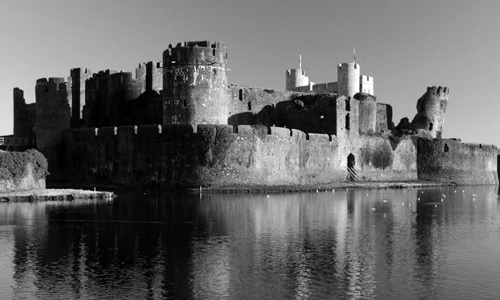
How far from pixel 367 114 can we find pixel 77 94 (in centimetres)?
2236

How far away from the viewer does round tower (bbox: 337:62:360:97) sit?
6419 cm

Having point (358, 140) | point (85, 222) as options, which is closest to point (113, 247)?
point (85, 222)

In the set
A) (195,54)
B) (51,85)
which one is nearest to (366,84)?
(195,54)

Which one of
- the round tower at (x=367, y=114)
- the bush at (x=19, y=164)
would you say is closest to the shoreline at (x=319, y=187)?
the round tower at (x=367, y=114)

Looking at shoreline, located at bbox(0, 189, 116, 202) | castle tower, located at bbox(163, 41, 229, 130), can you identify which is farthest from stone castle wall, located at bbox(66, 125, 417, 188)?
shoreline, located at bbox(0, 189, 116, 202)

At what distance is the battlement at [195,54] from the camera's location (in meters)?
41.7

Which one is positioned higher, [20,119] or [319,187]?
[20,119]

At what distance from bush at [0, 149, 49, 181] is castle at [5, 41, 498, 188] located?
5645 mm

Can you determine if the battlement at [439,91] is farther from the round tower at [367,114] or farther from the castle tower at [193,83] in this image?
the castle tower at [193,83]

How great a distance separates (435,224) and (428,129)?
1513 inches

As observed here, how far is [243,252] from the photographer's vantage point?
57.2ft

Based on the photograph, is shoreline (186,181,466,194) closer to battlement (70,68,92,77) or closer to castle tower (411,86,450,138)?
castle tower (411,86,450,138)

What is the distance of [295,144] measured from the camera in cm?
4275

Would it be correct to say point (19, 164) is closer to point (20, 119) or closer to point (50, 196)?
point (50, 196)
